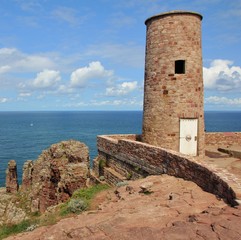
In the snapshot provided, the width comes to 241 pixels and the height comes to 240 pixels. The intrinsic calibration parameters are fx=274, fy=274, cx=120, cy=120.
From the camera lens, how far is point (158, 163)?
15047mm

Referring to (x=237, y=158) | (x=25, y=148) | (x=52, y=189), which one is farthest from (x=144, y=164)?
(x=25, y=148)

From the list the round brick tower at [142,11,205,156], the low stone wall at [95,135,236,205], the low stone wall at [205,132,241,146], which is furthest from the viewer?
the low stone wall at [205,132,241,146]

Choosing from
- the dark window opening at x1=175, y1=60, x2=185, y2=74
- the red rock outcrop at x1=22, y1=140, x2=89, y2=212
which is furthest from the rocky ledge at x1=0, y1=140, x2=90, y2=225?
the dark window opening at x1=175, y1=60, x2=185, y2=74

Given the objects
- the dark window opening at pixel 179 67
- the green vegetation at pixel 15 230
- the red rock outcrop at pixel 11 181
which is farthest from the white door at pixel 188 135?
the red rock outcrop at pixel 11 181

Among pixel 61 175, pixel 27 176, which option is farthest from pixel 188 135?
pixel 27 176

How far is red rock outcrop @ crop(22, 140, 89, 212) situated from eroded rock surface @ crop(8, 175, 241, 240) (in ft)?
33.7

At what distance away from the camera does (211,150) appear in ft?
71.9

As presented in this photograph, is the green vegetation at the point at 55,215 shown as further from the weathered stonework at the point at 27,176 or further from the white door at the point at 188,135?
the weathered stonework at the point at 27,176

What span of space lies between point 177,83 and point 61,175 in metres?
12.1

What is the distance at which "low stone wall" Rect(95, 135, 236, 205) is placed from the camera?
10.3 m

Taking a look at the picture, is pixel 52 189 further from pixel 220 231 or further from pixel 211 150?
pixel 220 231

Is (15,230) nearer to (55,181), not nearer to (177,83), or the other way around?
(55,181)

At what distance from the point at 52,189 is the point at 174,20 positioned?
17039mm

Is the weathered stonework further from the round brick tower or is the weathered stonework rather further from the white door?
the white door
